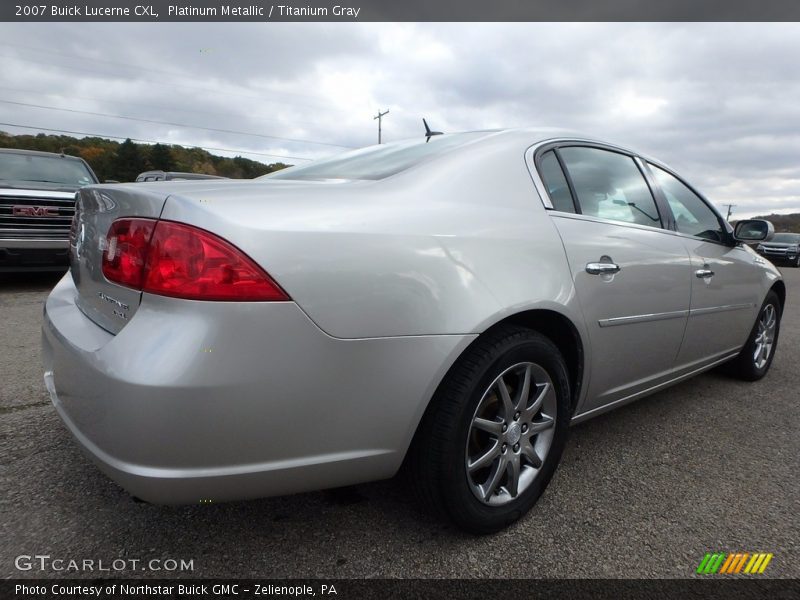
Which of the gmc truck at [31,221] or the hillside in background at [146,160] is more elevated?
the hillside in background at [146,160]

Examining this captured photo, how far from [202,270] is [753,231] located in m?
3.43

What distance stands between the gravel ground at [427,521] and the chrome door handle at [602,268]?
888mm

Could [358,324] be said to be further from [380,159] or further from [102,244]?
[380,159]

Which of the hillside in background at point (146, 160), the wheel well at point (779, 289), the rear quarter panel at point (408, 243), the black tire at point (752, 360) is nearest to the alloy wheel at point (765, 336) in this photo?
the black tire at point (752, 360)

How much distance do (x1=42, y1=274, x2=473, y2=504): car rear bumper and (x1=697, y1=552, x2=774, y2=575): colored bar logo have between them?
1.11 meters

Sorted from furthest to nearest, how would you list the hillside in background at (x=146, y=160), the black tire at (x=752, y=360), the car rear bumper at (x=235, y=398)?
the hillside in background at (x=146, y=160) → the black tire at (x=752, y=360) → the car rear bumper at (x=235, y=398)

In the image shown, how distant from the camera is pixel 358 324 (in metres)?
1.40

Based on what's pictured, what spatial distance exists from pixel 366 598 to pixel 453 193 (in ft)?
4.18

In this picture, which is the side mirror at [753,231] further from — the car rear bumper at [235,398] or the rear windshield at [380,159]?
the car rear bumper at [235,398]

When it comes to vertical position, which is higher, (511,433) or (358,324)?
Result: (358,324)

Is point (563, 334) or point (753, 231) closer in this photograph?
point (563, 334)

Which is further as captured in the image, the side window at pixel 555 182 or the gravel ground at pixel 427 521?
the side window at pixel 555 182

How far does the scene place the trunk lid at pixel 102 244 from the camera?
1.40m

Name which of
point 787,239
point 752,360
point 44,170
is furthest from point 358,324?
point 787,239
